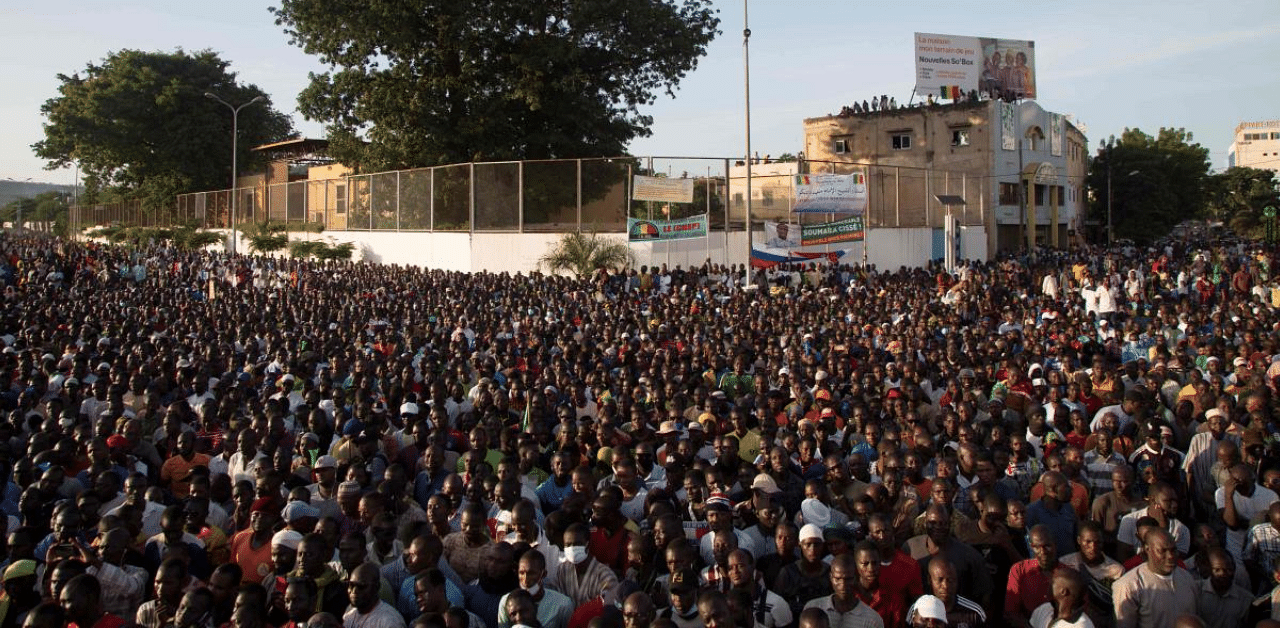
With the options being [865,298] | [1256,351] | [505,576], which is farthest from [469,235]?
[505,576]

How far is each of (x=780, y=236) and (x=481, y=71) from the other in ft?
37.1

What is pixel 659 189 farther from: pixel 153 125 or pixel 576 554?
pixel 153 125

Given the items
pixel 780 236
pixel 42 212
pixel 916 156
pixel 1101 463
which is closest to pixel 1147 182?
pixel 916 156

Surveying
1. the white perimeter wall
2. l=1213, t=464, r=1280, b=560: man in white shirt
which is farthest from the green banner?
l=1213, t=464, r=1280, b=560: man in white shirt

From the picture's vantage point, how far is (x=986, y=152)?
37.9 meters

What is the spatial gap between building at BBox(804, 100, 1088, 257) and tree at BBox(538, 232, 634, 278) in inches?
503

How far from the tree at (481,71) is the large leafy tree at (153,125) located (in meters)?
21.5

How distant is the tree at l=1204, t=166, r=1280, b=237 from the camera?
50.7 m

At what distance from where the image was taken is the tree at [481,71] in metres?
28.5

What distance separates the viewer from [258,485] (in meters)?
5.97

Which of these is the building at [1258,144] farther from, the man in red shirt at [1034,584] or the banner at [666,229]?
the man in red shirt at [1034,584]

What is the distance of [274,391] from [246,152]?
147ft

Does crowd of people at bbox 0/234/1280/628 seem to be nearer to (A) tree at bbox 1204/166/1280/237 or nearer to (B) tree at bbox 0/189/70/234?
(A) tree at bbox 1204/166/1280/237

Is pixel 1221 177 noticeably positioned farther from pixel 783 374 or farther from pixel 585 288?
pixel 783 374
